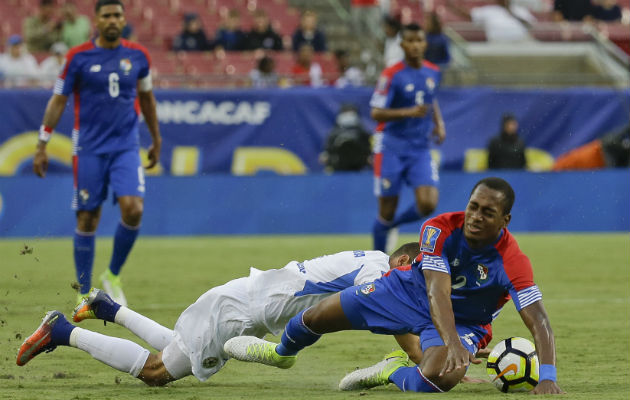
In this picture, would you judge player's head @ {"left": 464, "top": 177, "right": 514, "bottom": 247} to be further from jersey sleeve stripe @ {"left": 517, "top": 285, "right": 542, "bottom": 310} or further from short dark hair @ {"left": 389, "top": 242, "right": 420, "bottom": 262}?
short dark hair @ {"left": 389, "top": 242, "right": 420, "bottom": 262}

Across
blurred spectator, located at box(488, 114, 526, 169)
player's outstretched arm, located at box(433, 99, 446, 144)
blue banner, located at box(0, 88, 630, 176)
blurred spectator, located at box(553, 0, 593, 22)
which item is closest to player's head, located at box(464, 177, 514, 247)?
player's outstretched arm, located at box(433, 99, 446, 144)

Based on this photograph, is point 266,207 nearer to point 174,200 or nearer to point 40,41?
point 174,200

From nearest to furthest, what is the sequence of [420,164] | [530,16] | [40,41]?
[420,164] < [40,41] < [530,16]

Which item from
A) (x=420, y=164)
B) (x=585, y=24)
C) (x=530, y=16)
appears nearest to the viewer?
(x=420, y=164)

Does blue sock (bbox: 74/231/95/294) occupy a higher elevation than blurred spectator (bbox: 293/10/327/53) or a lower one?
higher

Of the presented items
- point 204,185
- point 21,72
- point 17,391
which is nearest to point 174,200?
point 204,185

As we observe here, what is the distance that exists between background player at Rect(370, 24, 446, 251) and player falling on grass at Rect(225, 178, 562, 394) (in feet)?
19.1

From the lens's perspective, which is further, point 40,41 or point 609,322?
point 40,41

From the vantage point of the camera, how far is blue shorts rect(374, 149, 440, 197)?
1197 cm

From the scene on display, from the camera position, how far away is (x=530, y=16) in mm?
24625

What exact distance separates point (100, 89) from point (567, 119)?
427 inches

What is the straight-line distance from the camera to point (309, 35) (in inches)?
766

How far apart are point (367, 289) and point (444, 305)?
1.69 feet

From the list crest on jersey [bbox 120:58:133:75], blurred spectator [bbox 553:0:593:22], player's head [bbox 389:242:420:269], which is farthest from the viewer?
blurred spectator [bbox 553:0:593:22]
